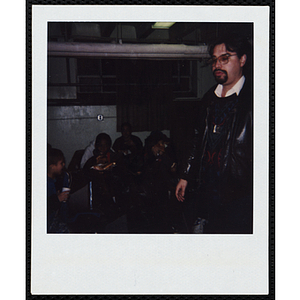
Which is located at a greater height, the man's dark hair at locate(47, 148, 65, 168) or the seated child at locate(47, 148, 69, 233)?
the man's dark hair at locate(47, 148, 65, 168)

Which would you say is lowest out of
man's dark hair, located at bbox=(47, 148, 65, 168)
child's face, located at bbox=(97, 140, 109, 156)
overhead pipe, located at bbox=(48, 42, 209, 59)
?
man's dark hair, located at bbox=(47, 148, 65, 168)

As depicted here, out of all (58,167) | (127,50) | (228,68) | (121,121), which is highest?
(127,50)

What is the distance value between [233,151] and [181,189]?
41 cm

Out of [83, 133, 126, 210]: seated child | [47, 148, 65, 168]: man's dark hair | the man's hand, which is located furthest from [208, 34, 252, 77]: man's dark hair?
[47, 148, 65, 168]: man's dark hair

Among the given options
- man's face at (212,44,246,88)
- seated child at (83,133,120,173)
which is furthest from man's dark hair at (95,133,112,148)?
man's face at (212,44,246,88)

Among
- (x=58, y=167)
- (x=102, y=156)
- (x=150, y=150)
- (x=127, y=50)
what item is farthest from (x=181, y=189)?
(x=127, y=50)

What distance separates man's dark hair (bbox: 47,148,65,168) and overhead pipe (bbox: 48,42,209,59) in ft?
2.02

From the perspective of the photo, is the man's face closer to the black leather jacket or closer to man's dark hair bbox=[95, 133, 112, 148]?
the black leather jacket

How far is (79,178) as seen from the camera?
225 centimetres

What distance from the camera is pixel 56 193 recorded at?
2264 millimetres

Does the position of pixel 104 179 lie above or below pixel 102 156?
below

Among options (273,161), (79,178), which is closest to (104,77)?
(79,178)

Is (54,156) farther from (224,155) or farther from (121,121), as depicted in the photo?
(224,155)

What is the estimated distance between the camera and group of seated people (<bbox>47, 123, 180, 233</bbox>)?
2252 mm
